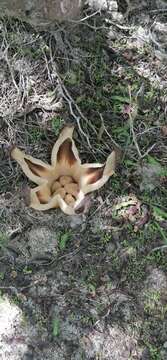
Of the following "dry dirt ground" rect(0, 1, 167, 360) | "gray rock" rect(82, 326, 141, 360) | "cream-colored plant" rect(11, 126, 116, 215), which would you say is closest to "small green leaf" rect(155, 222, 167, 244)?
"dry dirt ground" rect(0, 1, 167, 360)

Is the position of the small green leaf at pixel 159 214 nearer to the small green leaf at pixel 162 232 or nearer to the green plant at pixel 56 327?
the small green leaf at pixel 162 232

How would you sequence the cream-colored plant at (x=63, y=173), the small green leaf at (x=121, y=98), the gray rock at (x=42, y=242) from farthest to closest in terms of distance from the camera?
1. the small green leaf at (x=121, y=98)
2. the gray rock at (x=42, y=242)
3. the cream-colored plant at (x=63, y=173)

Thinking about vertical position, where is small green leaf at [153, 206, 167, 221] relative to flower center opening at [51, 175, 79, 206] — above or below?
below

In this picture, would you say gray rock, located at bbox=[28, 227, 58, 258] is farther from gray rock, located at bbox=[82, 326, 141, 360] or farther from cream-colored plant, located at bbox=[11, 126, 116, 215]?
gray rock, located at bbox=[82, 326, 141, 360]

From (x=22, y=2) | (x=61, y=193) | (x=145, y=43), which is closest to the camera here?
(x=22, y=2)

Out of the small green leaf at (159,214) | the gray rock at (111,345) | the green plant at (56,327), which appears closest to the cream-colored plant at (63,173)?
the small green leaf at (159,214)

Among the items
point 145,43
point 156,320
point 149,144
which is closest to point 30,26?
point 145,43

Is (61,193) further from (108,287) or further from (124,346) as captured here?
(124,346)
